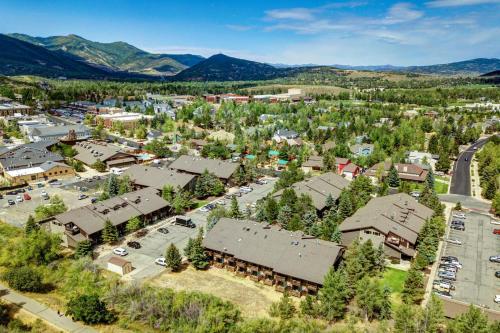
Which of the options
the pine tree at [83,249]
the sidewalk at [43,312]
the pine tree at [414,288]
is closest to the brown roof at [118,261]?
the pine tree at [83,249]

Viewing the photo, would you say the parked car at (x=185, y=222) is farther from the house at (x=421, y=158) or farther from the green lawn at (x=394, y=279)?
the house at (x=421, y=158)

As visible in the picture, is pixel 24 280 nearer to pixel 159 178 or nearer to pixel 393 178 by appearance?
pixel 159 178

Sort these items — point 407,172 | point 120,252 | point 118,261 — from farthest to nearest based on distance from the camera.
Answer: point 407,172
point 120,252
point 118,261

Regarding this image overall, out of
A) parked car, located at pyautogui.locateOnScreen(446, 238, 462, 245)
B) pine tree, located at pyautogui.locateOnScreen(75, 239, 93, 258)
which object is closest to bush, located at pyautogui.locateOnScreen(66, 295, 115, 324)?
pine tree, located at pyautogui.locateOnScreen(75, 239, 93, 258)

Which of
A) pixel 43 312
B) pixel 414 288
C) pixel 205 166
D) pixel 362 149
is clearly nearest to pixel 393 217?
pixel 414 288

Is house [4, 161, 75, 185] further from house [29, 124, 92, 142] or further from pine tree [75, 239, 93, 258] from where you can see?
pine tree [75, 239, 93, 258]

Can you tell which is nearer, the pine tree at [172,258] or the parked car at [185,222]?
the pine tree at [172,258]
